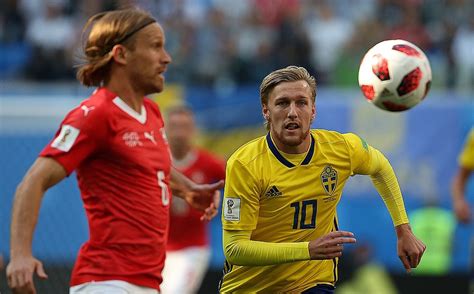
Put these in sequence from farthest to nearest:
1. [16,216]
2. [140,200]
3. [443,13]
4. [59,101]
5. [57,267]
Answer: [443,13] → [59,101] → [57,267] → [140,200] → [16,216]

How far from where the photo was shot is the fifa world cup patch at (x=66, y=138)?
5273 millimetres

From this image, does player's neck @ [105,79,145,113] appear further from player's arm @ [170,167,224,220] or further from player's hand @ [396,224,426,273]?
player's hand @ [396,224,426,273]

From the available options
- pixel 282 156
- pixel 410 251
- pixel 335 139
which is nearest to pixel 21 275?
pixel 282 156

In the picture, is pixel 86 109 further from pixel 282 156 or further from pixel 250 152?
pixel 282 156

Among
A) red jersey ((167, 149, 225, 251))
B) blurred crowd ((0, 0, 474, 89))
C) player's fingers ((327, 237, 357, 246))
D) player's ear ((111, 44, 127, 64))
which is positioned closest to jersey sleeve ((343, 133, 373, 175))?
player's fingers ((327, 237, 357, 246))

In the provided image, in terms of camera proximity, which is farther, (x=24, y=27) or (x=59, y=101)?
(x=24, y=27)

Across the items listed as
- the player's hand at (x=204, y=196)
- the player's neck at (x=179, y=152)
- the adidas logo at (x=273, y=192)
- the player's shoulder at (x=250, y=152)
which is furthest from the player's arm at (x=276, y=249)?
the player's neck at (x=179, y=152)

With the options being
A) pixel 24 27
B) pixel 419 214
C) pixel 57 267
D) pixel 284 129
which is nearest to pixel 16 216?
pixel 284 129

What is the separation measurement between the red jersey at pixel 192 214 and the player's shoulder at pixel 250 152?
3.85 metres

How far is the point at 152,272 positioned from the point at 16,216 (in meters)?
0.94

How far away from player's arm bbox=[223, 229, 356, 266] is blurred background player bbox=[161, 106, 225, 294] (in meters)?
4.13

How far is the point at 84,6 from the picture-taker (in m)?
14.3

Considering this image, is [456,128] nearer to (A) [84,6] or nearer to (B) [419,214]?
(B) [419,214]

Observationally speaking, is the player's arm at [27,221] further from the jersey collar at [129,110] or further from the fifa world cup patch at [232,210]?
the fifa world cup patch at [232,210]
